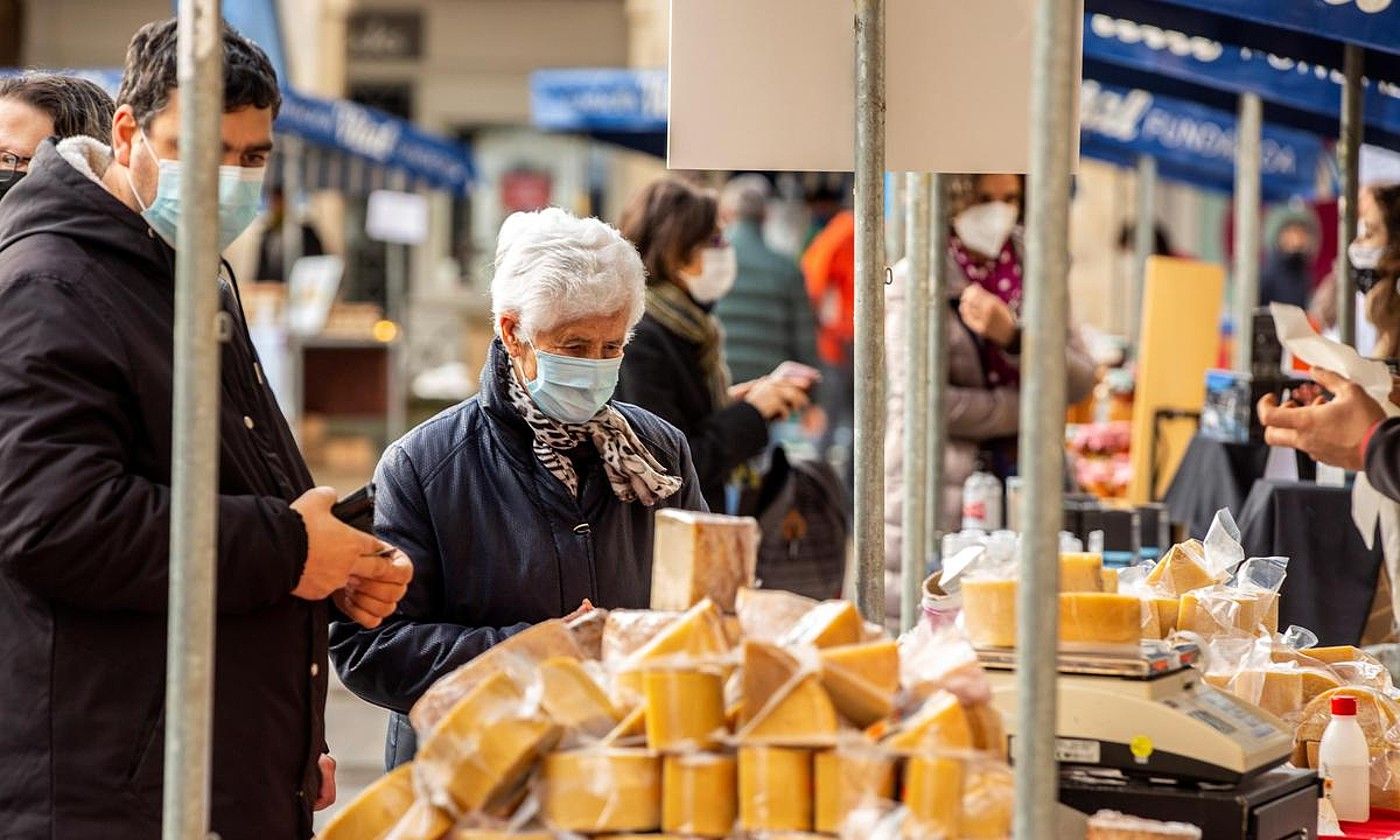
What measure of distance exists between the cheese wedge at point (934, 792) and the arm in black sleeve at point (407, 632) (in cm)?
109

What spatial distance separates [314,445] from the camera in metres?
15.3

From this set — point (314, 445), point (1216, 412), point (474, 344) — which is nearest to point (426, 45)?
point (474, 344)

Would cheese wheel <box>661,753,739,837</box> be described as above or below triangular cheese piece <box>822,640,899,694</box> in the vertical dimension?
below

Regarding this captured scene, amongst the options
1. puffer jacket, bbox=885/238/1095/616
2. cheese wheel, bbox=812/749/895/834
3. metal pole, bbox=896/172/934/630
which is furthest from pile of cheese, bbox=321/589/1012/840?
puffer jacket, bbox=885/238/1095/616

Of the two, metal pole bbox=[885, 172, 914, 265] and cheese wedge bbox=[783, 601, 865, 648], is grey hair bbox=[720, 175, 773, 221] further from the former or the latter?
cheese wedge bbox=[783, 601, 865, 648]

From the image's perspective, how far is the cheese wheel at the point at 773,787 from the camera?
6.88ft

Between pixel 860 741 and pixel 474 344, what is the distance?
21116 millimetres

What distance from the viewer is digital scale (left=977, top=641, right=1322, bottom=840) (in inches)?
95.8

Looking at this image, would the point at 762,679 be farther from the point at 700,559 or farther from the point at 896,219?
the point at 896,219

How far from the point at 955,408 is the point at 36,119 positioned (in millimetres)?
3141

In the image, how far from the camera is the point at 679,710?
2.13 meters

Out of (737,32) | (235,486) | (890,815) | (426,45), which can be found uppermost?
(426,45)

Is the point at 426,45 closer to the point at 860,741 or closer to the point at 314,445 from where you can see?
the point at 314,445

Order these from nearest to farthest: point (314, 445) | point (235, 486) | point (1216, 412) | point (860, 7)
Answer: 1. point (235, 486)
2. point (860, 7)
3. point (1216, 412)
4. point (314, 445)
